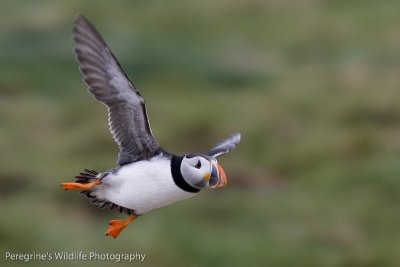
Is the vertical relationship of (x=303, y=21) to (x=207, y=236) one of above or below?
above

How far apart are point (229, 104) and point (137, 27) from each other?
5393 millimetres

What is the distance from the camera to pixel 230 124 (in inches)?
725

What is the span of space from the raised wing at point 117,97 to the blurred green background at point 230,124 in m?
4.79

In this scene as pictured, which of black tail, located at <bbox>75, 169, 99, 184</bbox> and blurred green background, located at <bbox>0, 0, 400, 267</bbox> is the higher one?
blurred green background, located at <bbox>0, 0, 400, 267</bbox>

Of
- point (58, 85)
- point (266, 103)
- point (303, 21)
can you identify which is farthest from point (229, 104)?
point (303, 21)

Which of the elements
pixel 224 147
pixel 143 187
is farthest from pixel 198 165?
pixel 224 147

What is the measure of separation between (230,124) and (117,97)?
10.2 meters

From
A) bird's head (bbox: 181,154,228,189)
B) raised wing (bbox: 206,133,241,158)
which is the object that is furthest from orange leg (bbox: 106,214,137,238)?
bird's head (bbox: 181,154,228,189)

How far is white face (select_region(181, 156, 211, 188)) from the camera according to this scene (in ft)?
24.8

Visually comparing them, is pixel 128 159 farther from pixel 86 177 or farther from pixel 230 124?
pixel 230 124

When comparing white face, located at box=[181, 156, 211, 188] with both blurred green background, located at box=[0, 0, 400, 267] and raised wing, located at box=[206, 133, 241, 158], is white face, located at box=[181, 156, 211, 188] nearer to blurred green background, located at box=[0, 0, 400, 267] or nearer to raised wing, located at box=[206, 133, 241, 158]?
raised wing, located at box=[206, 133, 241, 158]

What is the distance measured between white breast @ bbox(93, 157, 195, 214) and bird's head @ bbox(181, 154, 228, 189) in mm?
98

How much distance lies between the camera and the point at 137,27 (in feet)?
80.3

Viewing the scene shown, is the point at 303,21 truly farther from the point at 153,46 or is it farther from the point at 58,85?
the point at 58,85
